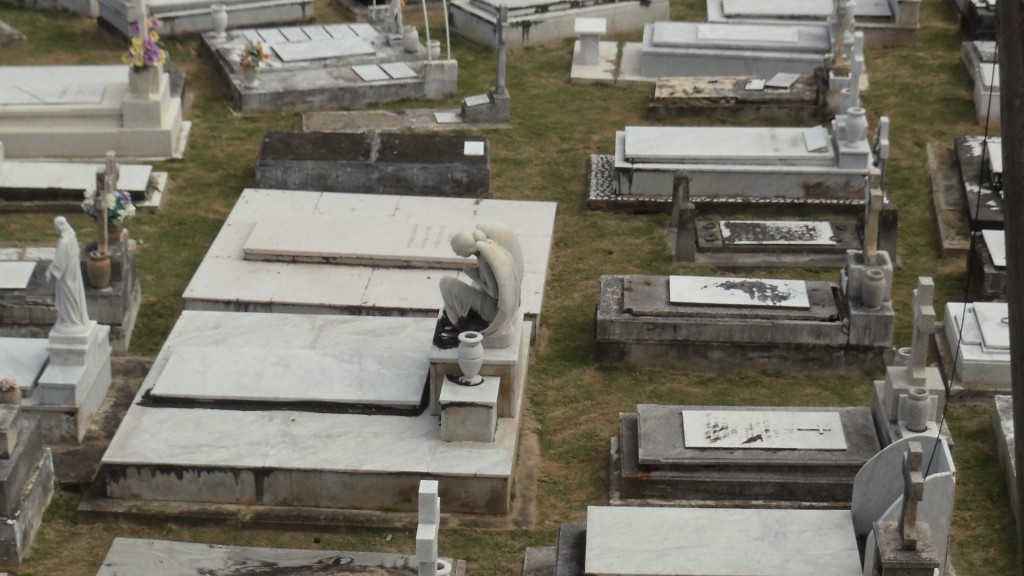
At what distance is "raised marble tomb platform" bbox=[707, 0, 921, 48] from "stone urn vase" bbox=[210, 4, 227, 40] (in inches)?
275

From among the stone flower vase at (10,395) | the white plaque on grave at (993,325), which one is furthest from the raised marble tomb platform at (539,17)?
the stone flower vase at (10,395)

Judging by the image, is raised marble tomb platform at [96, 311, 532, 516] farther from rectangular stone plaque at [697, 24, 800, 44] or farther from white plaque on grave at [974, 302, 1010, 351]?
rectangular stone plaque at [697, 24, 800, 44]

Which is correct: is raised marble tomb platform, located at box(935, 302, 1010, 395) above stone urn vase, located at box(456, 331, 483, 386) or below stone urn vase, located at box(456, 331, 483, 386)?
below

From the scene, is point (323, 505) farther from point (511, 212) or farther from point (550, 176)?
point (550, 176)

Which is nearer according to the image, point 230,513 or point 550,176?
point 230,513

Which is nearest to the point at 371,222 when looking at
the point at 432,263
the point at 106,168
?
the point at 432,263

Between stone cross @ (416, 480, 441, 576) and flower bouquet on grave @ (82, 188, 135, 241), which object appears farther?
flower bouquet on grave @ (82, 188, 135, 241)

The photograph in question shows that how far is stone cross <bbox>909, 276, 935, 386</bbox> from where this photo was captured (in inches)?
535

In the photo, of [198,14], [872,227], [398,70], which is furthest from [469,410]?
[198,14]

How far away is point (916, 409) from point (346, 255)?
20.7ft

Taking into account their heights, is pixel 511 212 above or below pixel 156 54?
below

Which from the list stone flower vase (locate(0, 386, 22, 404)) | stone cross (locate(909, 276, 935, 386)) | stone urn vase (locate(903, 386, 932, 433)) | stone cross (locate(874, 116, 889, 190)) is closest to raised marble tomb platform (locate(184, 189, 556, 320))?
stone flower vase (locate(0, 386, 22, 404))

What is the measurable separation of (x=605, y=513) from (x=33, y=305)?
6.44 metres

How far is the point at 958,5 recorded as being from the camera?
25.0 m
